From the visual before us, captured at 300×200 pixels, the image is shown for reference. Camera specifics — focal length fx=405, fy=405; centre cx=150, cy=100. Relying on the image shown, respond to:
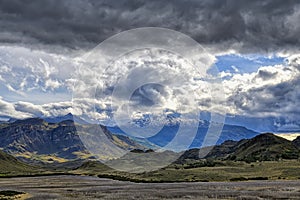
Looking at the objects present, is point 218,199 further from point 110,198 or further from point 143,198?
point 110,198

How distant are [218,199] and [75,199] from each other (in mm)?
39319

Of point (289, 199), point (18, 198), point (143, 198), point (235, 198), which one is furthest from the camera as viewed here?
point (18, 198)

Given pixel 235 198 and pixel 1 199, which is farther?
pixel 1 199

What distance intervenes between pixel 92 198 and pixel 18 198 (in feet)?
78.4

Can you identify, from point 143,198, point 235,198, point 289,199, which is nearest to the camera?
point 289,199

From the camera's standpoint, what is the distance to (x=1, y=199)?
112812 mm

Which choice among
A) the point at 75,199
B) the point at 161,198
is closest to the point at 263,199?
the point at 161,198

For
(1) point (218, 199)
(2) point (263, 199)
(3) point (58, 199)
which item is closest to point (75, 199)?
(3) point (58, 199)

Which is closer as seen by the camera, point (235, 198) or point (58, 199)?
point (235, 198)

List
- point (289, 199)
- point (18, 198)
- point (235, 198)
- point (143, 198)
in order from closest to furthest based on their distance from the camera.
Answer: point (289, 199) → point (235, 198) → point (143, 198) → point (18, 198)

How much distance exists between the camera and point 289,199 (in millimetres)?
97938

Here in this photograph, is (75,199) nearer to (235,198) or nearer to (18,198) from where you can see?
(18,198)

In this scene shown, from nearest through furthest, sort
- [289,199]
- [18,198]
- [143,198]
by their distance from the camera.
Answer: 1. [289,199]
2. [143,198]
3. [18,198]

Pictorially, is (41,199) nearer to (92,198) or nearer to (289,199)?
(92,198)
